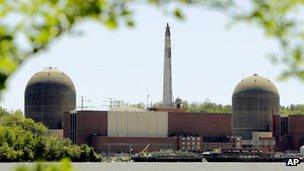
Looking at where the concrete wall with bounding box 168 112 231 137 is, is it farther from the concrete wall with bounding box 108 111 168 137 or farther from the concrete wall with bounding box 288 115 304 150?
the concrete wall with bounding box 288 115 304 150

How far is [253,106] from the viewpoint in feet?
548

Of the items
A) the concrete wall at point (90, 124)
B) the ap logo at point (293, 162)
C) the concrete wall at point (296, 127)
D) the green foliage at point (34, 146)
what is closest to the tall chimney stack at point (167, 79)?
the concrete wall at point (90, 124)

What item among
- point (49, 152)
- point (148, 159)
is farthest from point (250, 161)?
point (49, 152)

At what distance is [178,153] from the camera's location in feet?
537

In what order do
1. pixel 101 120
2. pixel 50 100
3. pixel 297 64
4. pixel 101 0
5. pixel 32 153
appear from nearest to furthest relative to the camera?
pixel 101 0 → pixel 297 64 → pixel 32 153 → pixel 101 120 → pixel 50 100

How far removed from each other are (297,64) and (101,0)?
4.45 feet

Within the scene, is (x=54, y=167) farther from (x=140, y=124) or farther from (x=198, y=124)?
(x=198, y=124)

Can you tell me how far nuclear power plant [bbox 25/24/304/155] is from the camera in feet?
518

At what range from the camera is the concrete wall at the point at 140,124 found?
520 ft

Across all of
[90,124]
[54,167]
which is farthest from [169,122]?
[54,167]

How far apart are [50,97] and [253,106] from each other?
3266 centimetres

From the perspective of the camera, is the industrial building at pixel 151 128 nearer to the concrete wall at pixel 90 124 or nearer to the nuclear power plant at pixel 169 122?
the nuclear power plant at pixel 169 122

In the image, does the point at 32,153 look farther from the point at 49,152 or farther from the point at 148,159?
the point at 148,159

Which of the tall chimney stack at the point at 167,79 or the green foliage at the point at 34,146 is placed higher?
the tall chimney stack at the point at 167,79
